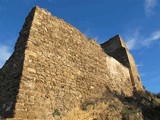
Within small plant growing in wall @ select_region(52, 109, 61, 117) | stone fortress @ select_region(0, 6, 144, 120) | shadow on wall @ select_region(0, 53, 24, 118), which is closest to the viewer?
shadow on wall @ select_region(0, 53, 24, 118)

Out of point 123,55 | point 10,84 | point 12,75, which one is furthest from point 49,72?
point 123,55

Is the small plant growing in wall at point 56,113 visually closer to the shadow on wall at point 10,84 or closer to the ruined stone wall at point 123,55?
the shadow on wall at point 10,84

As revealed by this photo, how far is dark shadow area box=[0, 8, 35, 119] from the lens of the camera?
4785 millimetres

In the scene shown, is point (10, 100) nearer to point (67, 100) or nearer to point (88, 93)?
point (67, 100)

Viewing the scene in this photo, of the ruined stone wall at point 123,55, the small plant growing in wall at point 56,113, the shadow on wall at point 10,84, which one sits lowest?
the small plant growing in wall at point 56,113

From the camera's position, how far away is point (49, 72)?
5.92 metres

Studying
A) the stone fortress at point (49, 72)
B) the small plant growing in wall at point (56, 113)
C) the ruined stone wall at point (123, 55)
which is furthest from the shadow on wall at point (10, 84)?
the ruined stone wall at point (123, 55)

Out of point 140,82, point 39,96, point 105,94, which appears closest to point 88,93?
point 105,94

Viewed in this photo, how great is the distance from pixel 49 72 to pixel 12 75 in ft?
3.42

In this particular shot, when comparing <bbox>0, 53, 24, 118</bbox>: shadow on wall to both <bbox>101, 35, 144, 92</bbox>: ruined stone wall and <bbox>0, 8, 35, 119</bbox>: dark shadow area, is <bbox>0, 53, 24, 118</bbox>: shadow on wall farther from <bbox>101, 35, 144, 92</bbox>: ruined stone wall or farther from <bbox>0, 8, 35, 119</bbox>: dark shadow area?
<bbox>101, 35, 144, 92</bbox>: ruined stone wall

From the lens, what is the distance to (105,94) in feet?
25.4

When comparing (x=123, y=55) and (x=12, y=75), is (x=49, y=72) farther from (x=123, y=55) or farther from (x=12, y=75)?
(x=123, y=55)

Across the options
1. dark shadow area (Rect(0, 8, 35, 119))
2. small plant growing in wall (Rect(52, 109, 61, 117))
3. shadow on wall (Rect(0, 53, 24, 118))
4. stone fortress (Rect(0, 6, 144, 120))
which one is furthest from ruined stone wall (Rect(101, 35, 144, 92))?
shadow on wall (Rect(0, 53, 24, 118))

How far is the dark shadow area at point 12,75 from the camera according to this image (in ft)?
15.7
